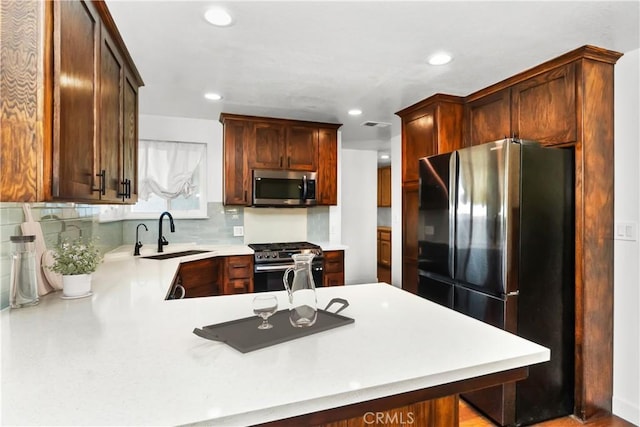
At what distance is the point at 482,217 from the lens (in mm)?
2264

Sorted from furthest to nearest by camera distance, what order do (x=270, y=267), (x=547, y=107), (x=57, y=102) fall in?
(x=270, y=267) < (x=547, y=107) < (x=57, y=102)

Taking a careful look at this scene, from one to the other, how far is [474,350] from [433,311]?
39 cm

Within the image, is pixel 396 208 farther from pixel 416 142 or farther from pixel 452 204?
pixel 452 204

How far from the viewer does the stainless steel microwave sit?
3.77 meters

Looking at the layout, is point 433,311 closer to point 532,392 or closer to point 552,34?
point 532,392

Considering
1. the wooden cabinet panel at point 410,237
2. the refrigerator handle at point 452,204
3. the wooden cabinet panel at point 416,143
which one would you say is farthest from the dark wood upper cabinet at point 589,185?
the wooden cabinet panel at point 410,237

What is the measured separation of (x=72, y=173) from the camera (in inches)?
47.3

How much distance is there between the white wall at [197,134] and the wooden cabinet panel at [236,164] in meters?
0.27

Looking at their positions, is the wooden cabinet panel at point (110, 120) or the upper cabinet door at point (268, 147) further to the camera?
the upper cabinet door at point (268, 147)

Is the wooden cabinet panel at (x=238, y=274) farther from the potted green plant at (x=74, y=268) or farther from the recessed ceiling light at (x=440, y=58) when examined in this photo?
the recessed ceiling light at (x=440, y=58)

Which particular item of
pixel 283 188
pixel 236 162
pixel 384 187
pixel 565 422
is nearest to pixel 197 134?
pixel 236 162

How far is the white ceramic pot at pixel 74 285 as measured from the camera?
1.60 meters

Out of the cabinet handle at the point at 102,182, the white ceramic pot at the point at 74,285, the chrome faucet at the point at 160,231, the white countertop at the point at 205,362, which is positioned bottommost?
the white countertop at the point at 205,362

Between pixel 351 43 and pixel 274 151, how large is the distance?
75.5 inches
